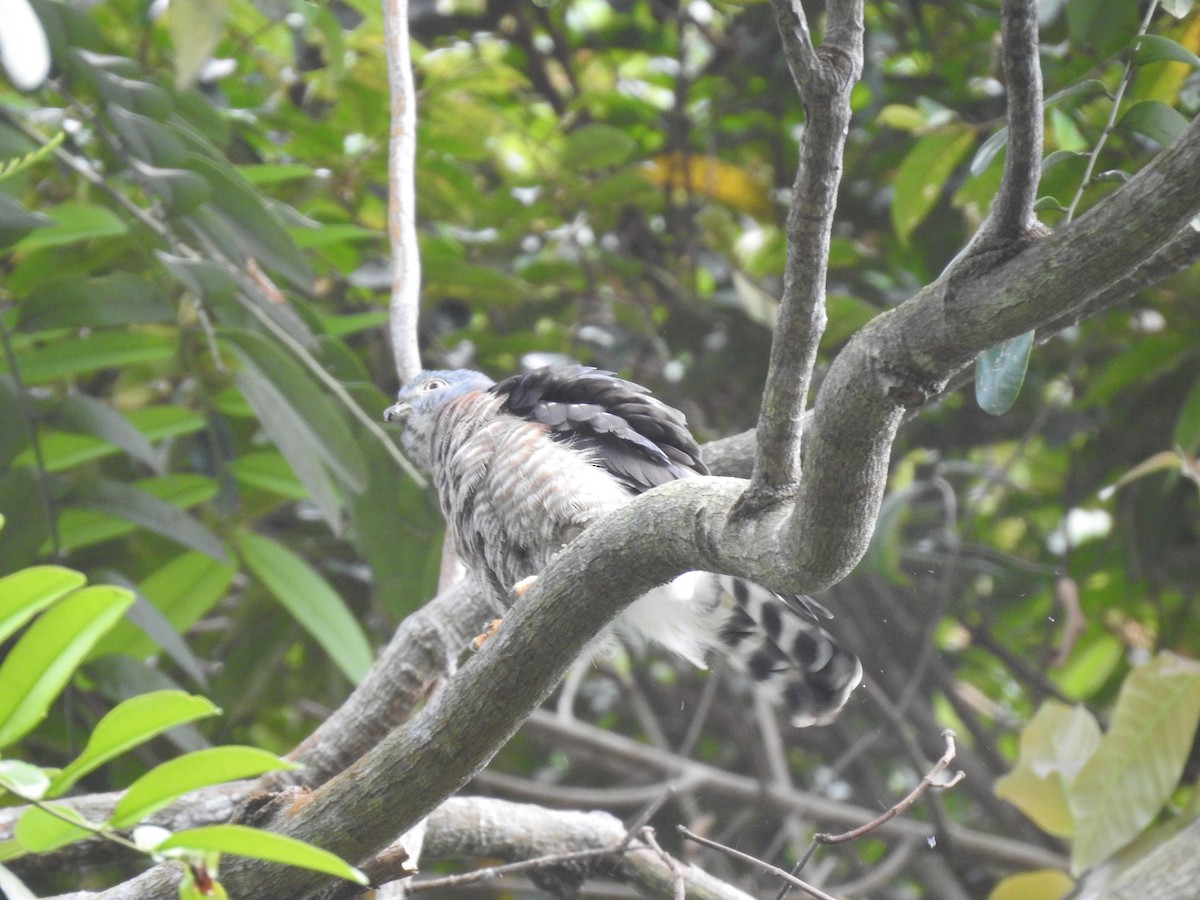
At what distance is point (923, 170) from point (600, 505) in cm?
176

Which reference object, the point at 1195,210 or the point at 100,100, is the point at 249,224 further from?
the point at 1195,210

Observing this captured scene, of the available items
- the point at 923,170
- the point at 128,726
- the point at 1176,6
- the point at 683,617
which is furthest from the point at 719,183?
the point at 128,726

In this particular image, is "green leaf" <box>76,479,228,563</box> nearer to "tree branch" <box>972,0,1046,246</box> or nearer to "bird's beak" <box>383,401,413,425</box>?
"bird's beak" <box>383,401,413,425</box>

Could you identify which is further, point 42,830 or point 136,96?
point 136,96

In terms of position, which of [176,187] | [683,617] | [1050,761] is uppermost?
[176,187]

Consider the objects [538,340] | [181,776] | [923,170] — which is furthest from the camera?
[538,340]

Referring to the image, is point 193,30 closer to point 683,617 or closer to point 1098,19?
point 683,617

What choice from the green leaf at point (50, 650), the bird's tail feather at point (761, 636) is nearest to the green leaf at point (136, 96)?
the bird's tail feather at point (761, 636)

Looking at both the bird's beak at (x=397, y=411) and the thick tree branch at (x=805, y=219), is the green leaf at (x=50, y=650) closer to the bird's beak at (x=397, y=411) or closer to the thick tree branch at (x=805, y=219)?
the thick tree branch at (x=805, y=219)

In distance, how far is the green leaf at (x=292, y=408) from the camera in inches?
114

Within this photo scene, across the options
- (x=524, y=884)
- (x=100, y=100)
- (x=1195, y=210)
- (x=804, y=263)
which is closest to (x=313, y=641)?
(x=524, y=884)

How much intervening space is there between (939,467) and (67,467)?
3004 mm

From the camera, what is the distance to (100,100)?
2.94 m

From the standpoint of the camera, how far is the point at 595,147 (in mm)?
4055
